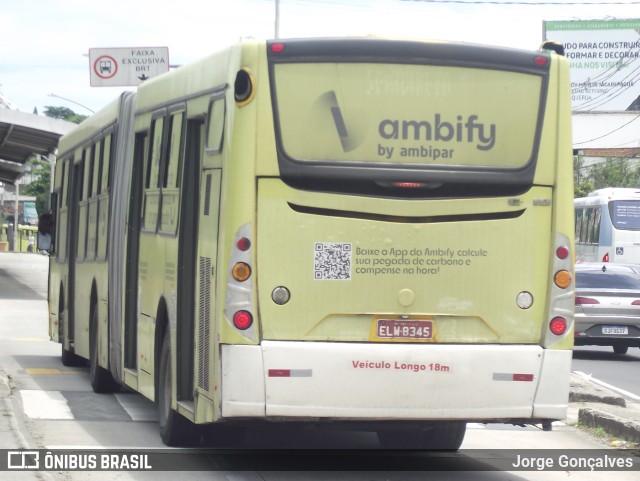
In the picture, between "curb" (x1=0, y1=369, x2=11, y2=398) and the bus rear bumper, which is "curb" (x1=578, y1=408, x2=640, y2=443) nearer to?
the bus rear bumper

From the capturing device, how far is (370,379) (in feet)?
30.2

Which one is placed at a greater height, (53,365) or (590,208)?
(590,208)

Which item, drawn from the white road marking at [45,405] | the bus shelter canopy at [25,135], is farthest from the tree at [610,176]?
the white road marking at [45,405]

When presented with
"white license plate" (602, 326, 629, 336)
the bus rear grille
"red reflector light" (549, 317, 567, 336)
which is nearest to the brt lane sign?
"white license plate" (602, 326, 629, 336)

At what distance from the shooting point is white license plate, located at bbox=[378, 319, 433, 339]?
30.7 ft

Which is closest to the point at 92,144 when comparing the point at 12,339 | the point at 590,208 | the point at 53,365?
the point at 53,365

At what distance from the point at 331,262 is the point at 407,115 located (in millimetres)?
1137

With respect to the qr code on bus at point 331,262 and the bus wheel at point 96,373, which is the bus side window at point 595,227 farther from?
the qr code on bus at point 331,262

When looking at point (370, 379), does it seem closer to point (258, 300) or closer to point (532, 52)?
point (258, 300)

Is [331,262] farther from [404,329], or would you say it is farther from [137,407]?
[137,407]

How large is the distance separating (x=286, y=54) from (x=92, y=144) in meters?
7.25

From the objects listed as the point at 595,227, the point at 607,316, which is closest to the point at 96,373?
the point at 607,316

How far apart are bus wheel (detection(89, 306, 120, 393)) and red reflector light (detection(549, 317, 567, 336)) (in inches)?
268

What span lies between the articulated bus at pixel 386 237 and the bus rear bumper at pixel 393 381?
0.01 meters
